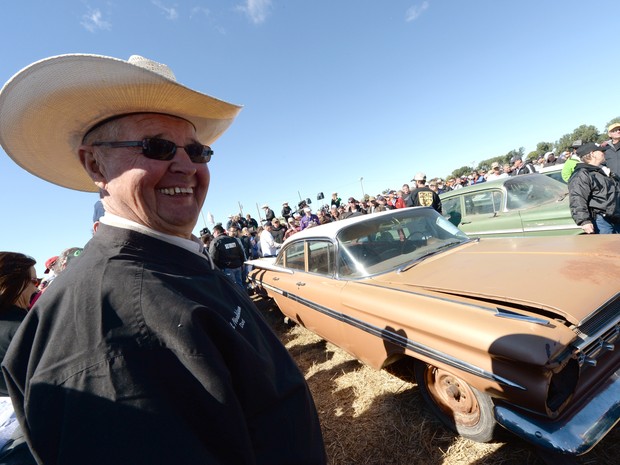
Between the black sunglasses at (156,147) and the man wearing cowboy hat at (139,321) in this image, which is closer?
the man wearing cowboy hat at (139,321)

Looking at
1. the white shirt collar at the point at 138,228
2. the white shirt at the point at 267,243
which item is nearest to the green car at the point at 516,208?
the white shirt at the point at 267,243

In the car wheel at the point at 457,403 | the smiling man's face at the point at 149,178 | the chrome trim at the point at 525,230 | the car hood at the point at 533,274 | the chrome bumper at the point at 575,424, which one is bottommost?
the car wheel at the point at 457,403

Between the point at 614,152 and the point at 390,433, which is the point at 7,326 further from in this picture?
the point at 614,152

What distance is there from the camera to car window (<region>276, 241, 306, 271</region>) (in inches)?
153

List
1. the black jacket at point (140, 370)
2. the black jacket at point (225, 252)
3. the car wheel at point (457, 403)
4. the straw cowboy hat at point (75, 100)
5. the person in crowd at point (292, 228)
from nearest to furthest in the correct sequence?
the black jacket at point (140, 370), the straw cowboy hat at point (75, 100), the car wheel at point (457, 403), the black jacket at point (225, 252), the person in crowd at point (292, 228)

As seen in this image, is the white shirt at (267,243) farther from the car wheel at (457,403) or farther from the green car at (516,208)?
the car wheel at (457,403)

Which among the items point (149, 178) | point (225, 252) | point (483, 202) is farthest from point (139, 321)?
point (483, 202)

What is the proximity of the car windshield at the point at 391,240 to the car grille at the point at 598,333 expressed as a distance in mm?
1445

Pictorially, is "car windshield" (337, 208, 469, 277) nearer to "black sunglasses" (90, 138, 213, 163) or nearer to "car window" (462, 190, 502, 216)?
"black sunglasses" (90, 138, 213, 163)

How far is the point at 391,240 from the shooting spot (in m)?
3.26

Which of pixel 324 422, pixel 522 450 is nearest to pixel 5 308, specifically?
pixel 324 422

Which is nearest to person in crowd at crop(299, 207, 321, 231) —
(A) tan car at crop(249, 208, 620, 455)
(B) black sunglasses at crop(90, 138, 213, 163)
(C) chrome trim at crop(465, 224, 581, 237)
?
(C) chrome trim at crop(465, 224, 581, 237)

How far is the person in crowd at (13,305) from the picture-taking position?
1.43 meters

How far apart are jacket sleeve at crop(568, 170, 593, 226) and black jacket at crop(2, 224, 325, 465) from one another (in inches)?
189
